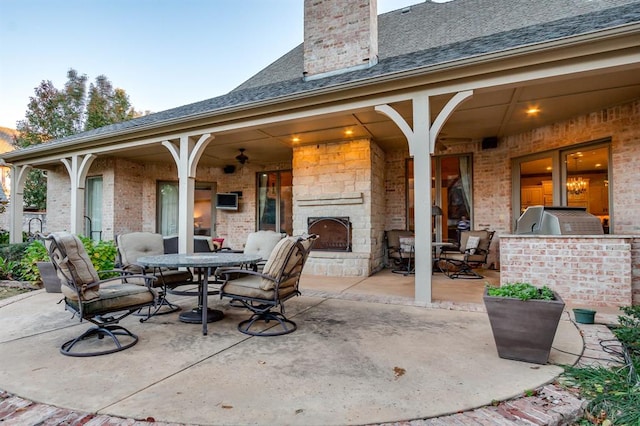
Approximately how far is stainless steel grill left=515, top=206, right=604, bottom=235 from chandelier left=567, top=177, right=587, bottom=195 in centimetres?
108

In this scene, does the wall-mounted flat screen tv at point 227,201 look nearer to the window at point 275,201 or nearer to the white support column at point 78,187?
the window at point 275,201

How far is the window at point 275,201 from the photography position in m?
8.80

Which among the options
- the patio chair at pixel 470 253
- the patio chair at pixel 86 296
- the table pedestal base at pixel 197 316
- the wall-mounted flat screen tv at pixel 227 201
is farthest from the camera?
the wall-mounted flat screen tv at pixel 227 201

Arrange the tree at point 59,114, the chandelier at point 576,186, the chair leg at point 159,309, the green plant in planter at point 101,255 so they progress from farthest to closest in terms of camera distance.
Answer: the tree at point 59,114 → the chandelier at point 576,186 → the green plant in planter at point 101,255 → the chair leg at point 159,309

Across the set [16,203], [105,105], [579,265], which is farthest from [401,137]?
[105,105]

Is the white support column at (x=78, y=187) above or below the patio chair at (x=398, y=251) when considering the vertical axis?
above

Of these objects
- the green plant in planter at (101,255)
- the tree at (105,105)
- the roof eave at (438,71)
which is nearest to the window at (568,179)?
the roof eave at (438,71)

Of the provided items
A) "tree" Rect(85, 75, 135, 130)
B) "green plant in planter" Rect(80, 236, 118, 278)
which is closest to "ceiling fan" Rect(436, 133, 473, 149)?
"green plant in planter" Rect(80, 236, 118, 278)

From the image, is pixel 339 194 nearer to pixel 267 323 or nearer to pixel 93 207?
pixel 267 323

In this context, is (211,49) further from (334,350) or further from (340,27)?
(334,350)

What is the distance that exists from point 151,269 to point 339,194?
3517 mm

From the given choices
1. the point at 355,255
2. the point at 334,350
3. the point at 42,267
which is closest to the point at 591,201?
the point at 355,255

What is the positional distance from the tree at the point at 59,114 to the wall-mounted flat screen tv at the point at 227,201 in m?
10.6

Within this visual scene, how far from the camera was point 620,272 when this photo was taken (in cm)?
371
